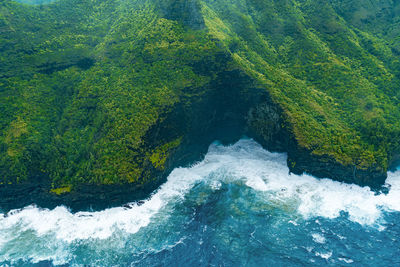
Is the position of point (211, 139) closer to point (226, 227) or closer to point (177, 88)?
point (177, 88)

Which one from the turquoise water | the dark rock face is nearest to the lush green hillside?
the dark rock face

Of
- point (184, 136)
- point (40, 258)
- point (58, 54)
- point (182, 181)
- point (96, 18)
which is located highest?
point (96, 18)

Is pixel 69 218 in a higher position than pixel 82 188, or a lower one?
lower

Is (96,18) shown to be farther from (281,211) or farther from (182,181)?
(281,211)

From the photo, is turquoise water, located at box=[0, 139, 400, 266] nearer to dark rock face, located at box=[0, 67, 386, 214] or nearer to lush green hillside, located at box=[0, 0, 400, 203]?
dark rock face, located at box=[0, 67, 386, 214]

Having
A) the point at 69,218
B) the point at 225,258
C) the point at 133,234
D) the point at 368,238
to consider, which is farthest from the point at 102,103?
the point at 368,238
